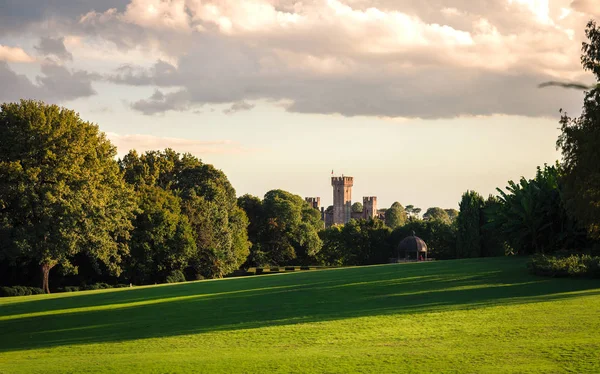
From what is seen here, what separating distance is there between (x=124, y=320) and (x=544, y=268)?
51.9 feet

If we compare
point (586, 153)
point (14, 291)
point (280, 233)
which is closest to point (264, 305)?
point (586, 153)

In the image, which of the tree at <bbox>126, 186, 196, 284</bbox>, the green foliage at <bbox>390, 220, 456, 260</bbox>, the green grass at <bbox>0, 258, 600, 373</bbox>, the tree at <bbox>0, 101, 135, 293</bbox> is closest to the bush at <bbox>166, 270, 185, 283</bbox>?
the tree at <bbox>126, 186, 196, 284</bbox>

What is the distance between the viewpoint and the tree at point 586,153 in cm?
2184

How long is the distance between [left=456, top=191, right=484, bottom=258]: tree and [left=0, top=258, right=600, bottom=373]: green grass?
3816 cm

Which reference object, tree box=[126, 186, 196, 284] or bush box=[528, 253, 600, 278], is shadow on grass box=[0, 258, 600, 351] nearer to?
bush box=[528, 253, 600, 278]

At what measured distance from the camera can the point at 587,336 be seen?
13406 millimetres

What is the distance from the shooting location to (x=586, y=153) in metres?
22.0

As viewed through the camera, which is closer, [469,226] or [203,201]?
[469,226]

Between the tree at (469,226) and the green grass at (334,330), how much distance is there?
38.2 m

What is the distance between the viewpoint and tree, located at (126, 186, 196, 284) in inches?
2224

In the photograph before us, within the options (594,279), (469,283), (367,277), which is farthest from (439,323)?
(367,277)

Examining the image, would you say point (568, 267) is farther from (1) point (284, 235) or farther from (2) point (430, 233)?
(1) point (284, 235)

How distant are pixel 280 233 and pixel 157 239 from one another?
30.4m

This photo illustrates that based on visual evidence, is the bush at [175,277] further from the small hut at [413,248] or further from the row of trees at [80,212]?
the small hut at [413,248]
